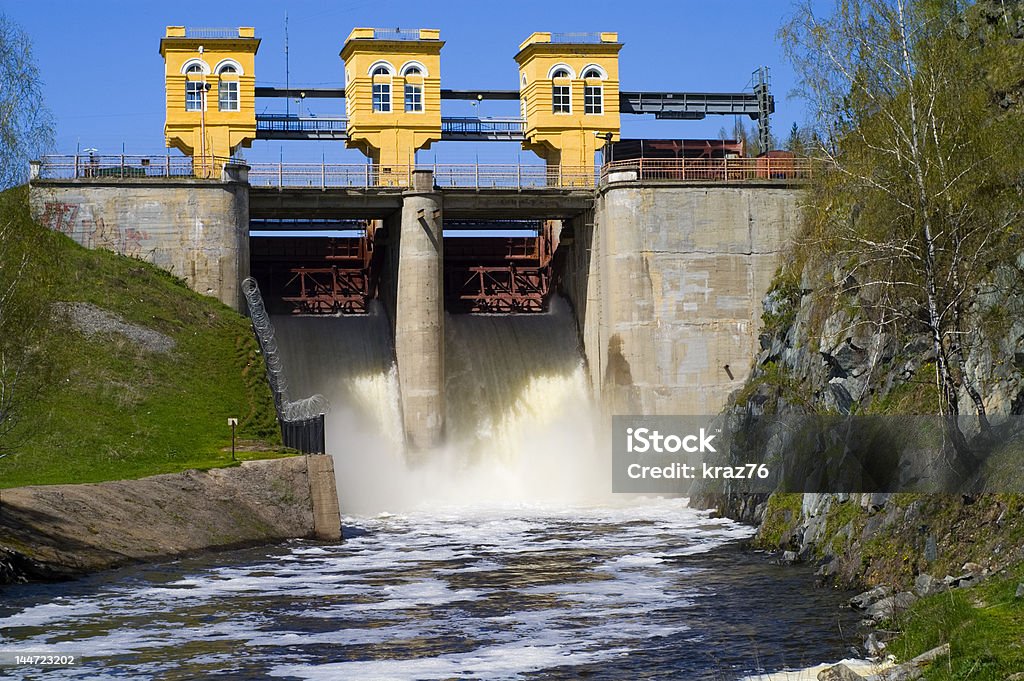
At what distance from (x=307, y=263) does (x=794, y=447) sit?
92.5ft

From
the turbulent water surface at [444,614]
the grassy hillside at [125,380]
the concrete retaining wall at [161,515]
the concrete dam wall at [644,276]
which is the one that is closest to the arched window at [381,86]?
the concrete dam wall at [644,276]

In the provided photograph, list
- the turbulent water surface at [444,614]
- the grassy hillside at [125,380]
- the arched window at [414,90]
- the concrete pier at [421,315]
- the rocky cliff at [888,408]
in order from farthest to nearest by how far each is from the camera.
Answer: the arched window at [414,90] < the concrete pier at [421,315] < the grassy hillside at [125,380] < the rocky cliff at [888,408] < the turbulent water surface at [444,614]

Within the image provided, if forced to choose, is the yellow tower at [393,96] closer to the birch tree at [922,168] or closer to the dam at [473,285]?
the dam at [473,285]

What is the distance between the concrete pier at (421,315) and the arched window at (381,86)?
25.6 ft

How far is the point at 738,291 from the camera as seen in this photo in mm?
56125

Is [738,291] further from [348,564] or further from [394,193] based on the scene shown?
[348,564]

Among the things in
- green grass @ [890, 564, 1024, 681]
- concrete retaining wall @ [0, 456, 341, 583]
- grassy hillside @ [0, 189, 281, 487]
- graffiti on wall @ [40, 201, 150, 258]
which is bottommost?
green grass @ [890, 564, 1024, 681]

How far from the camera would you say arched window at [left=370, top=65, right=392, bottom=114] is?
62625mm

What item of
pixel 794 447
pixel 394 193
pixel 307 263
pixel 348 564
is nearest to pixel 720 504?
pixel 794 447

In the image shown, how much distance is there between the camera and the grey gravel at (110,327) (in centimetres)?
4869

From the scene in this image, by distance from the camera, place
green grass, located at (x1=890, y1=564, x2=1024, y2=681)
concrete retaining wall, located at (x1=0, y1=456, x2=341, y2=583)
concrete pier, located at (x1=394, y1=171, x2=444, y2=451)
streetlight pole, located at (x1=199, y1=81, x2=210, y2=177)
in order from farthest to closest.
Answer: streetlight pole, located at (x1=199, y1=81, x2=210, y2=177), concrete pier, located at (x1=394, y1=171, x2=444, y2=451), concrete retaining wall, located at (x1=0, y1=456, x2=341, y2=583), green grass, located at (x1=890, y1=564, x2=1024, y2=681)

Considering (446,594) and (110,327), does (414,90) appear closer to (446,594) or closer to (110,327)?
(110,327)

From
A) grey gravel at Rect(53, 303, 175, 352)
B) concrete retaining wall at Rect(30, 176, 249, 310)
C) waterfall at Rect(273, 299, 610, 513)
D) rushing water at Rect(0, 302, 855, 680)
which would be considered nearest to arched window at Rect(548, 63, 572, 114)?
waterfall at Rect(273, 299, 610, 513)

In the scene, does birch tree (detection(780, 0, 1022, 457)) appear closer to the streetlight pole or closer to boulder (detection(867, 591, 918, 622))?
boulder (detection(867, 591, 918, 622))
